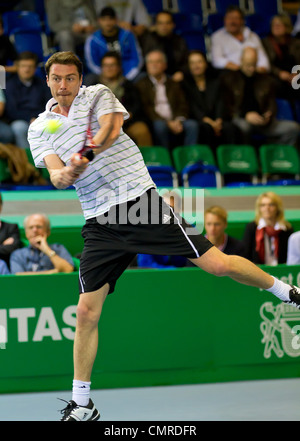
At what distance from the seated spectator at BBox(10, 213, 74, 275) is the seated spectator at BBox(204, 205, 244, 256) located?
1377 millimetres

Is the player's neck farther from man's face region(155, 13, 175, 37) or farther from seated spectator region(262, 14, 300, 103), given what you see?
seated spectator region(262, 14, 300, 103)

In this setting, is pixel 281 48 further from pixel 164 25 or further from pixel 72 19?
pixel 72 19

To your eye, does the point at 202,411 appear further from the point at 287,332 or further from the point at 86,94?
the point at 86,94

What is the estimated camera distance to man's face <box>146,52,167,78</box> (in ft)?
35.3

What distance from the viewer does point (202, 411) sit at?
574cm

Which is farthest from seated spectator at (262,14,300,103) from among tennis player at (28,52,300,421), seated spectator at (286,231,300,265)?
tennis player at (28,52,300,421)

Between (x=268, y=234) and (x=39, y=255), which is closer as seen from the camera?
(x=39, y=255)

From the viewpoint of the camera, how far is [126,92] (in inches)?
412

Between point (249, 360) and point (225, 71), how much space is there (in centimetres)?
551

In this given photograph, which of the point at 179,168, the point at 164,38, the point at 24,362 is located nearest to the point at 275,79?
the point at 164,38

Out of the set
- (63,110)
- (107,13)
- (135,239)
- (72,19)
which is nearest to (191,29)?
(72,19)

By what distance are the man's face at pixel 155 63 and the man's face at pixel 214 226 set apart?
3.61 metres

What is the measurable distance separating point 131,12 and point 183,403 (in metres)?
8.02

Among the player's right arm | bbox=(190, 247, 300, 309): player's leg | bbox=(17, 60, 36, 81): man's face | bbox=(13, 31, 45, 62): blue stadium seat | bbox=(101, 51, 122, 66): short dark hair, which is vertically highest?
bbox=(13, 31, 45, 62): blue stadium seat
